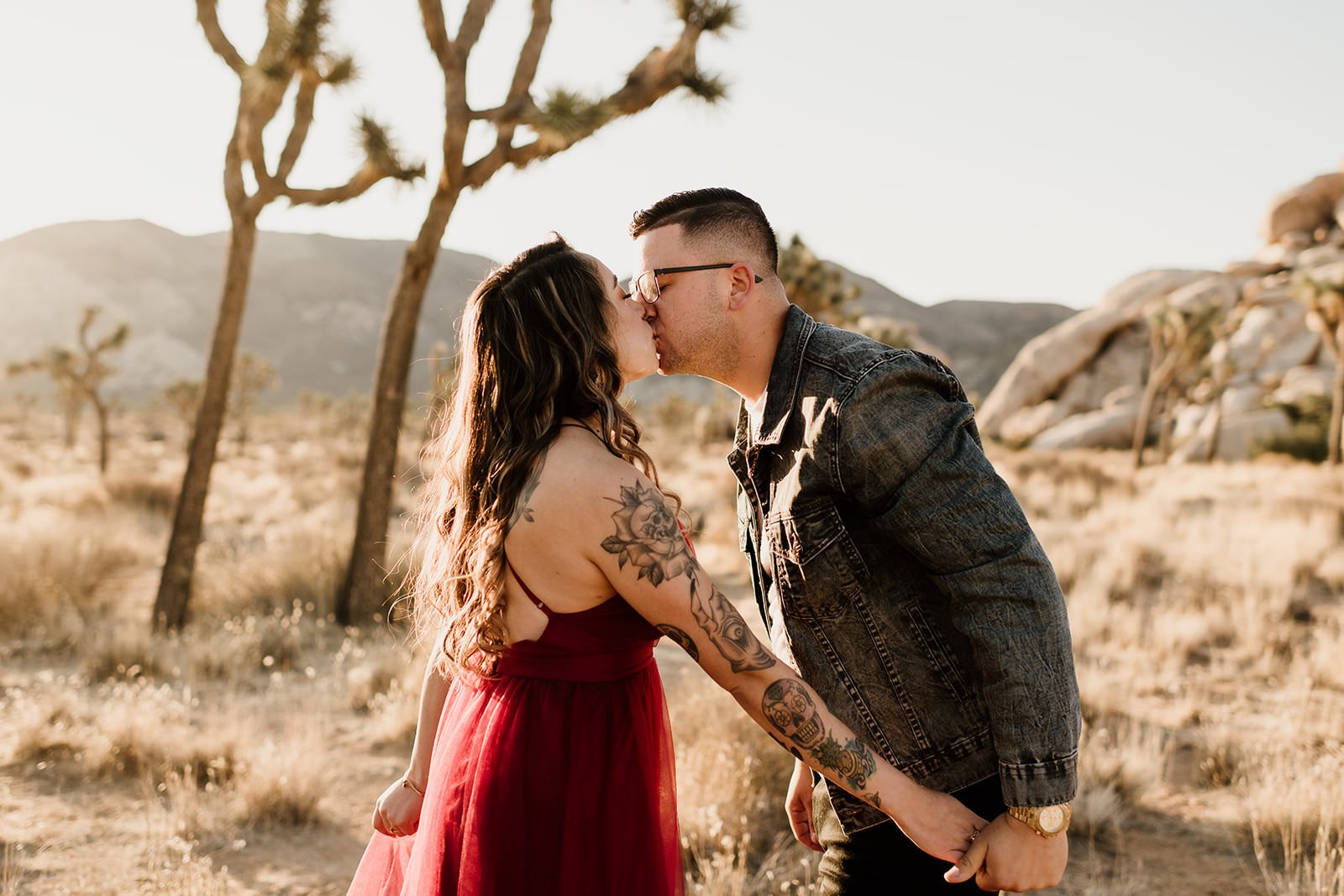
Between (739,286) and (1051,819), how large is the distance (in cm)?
134

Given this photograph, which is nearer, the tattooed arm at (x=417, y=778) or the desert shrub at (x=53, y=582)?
the tattooed arm at (x=417, y=778)

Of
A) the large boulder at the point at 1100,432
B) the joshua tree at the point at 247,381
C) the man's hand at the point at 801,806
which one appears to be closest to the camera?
the man's hand at the point at 801,806

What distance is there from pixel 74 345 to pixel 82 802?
242 ft

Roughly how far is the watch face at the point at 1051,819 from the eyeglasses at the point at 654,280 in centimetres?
132

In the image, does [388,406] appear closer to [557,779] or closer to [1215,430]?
[557,779]

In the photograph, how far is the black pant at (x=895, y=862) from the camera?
1938mm

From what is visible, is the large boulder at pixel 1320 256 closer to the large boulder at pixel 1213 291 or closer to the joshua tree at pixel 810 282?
the large boulder at pixel 1213 291

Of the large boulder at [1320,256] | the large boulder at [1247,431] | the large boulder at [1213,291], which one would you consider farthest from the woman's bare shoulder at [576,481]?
the large boulder at [1320,256]

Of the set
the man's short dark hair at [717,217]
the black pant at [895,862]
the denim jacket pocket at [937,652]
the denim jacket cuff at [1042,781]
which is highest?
the man's short dark hair at [717,217]

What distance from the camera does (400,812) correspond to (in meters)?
2.42

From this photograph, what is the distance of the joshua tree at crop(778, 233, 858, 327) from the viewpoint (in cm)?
2123

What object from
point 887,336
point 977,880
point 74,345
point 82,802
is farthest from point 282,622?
point 74,345

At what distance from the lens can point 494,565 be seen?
1951 mm

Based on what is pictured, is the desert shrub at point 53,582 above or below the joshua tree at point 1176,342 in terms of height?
below
